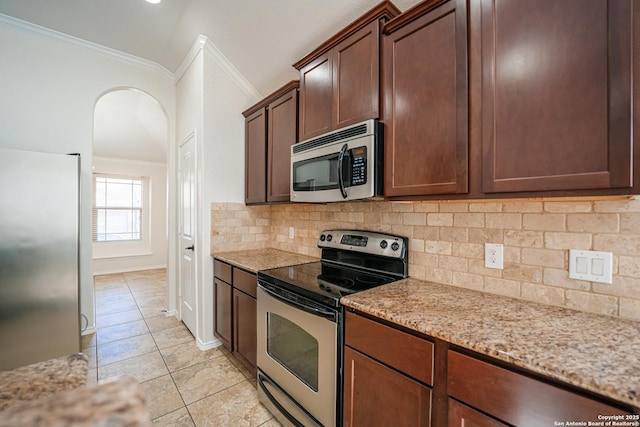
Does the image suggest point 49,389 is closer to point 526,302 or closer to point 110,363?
point 526,302

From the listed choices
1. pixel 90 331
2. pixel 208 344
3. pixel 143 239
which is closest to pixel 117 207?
pixel 143 239

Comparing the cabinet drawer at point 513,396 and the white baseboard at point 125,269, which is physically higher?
the cabinet drawer at point 513,396

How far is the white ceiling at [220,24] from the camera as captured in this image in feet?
6.66

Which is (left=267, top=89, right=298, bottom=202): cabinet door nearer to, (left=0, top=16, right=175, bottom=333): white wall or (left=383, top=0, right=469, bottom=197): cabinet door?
(left=383, top=0, right=469, bottom=197): cabinet door

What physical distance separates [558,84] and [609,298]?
85 cm

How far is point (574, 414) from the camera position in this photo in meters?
0.72

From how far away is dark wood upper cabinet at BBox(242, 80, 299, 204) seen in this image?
2.21 m

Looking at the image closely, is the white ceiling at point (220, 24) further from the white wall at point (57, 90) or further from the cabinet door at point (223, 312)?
the cabinet door at point (223, 312)

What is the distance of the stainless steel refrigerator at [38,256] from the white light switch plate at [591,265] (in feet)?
10.7

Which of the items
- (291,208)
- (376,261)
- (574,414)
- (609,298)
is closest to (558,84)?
(609,298)

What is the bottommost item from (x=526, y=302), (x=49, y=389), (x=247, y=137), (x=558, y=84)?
(x=526, y=302)

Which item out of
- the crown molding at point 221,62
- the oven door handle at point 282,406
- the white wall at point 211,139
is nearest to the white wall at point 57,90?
the crown molding at point 221,62

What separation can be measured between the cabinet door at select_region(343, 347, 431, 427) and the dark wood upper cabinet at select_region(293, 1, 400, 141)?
4.07 feet

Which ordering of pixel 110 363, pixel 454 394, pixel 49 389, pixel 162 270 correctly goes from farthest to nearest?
pixel 162 270 → pixel 110 363 → pixel 454 394 → pixel 49 389
